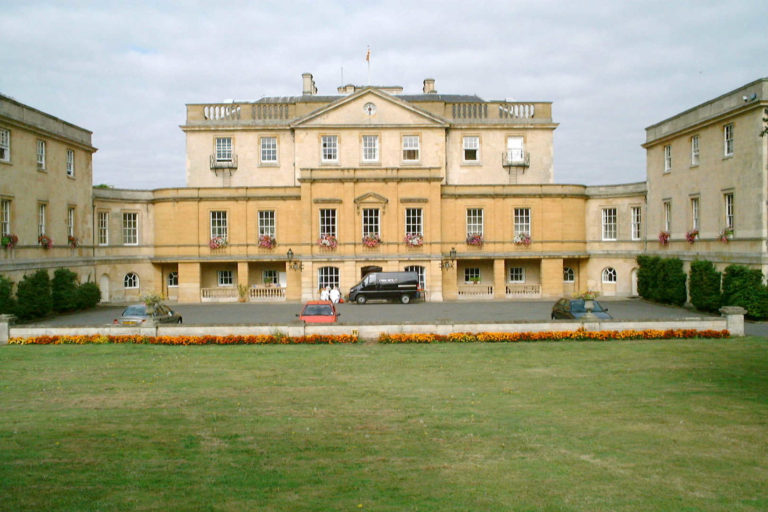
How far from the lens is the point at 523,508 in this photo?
8.41 m

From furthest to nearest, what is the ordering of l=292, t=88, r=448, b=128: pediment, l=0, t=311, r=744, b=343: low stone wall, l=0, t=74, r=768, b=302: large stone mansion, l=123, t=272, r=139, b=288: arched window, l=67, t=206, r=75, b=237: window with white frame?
l=292, t=88, r=448, b=128: pediment
l=123, t=272, r=139, b=288: arched window
l=0, t=74, r=768, b=302: large stone mansion
l=67, t=206, r=75, b=237: window with white frame
l=0, t=311, r=744, b=343: low stone wall

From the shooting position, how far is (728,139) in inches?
1188

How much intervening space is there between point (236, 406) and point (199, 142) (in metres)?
34.7

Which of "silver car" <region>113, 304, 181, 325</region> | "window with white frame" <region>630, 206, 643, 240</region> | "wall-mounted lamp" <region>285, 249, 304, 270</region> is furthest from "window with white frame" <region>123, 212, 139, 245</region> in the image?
"window with white frame" <region>630, 206, 643, 240</region>

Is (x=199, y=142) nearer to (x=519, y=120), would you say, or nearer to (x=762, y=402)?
(x=519, y=120)

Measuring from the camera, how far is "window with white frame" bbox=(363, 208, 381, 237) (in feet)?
130

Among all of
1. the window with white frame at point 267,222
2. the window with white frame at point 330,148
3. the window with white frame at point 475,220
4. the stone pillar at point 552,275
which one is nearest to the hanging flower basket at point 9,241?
the window with white frame at point 267,222

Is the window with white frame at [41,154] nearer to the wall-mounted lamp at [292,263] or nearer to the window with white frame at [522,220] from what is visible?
the wall-mounted lamp at [292,263]

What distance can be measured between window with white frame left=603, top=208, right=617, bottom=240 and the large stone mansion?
9 centimetres

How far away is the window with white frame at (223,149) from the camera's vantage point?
44.8 metres

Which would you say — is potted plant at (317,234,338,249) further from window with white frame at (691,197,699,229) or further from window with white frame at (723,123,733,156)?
window with white frame at (723,123,733,156)

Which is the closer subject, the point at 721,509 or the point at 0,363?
the point at 721,509

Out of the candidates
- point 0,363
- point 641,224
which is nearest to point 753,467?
point 0,363

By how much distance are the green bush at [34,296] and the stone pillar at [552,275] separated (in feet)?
92.9
